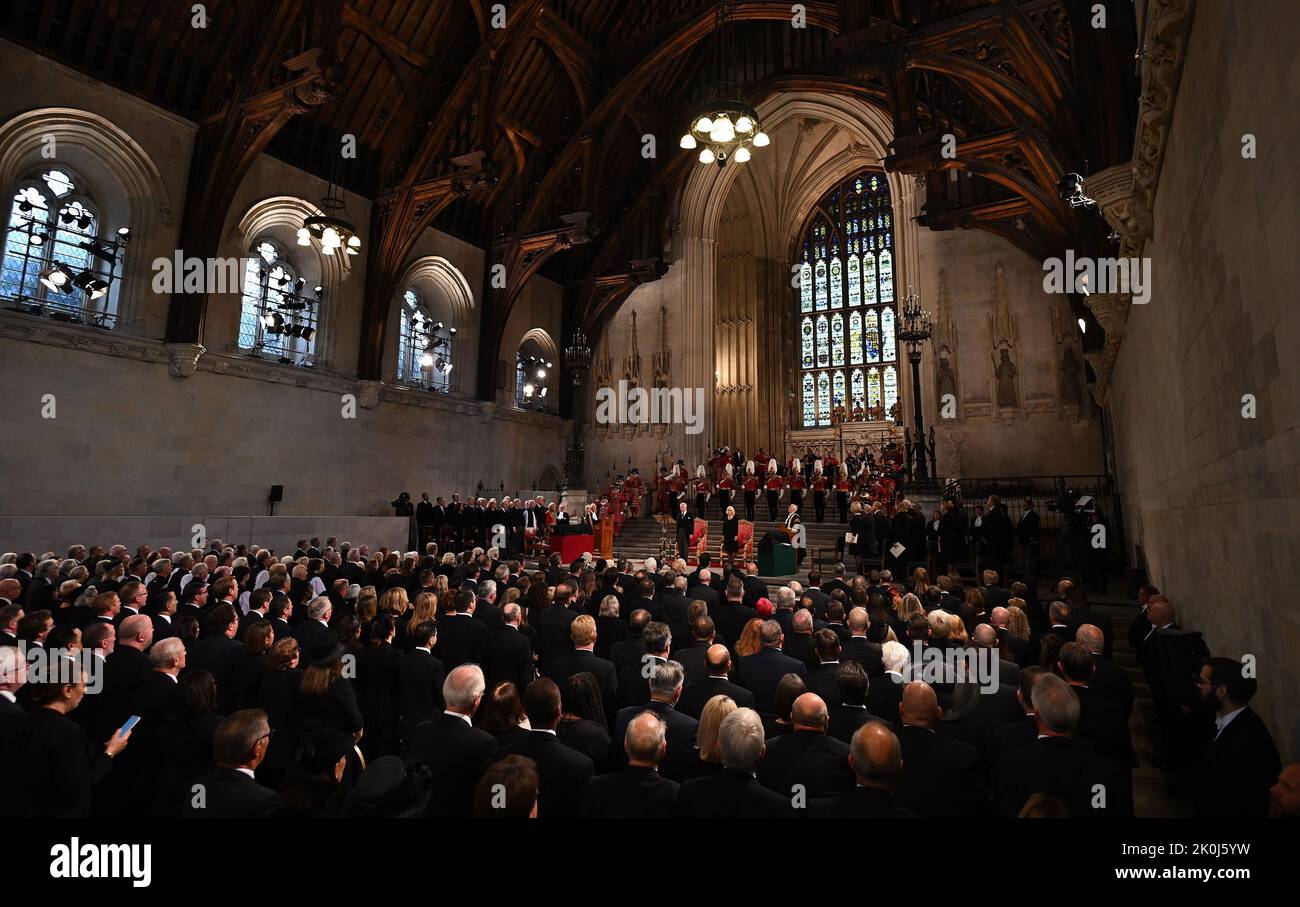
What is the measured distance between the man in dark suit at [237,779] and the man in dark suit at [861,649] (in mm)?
3437

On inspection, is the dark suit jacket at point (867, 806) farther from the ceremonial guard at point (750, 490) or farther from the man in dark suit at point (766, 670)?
the ceremonial guard at point (750, 490)

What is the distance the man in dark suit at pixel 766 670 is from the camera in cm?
388

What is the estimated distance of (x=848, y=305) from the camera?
24.7m

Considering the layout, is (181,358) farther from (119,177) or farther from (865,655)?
(865,655)

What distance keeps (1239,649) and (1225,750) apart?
150 centimetres

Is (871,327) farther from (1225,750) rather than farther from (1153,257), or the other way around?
(1225,750)

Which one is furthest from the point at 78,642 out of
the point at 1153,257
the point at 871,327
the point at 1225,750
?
the point at 871,327

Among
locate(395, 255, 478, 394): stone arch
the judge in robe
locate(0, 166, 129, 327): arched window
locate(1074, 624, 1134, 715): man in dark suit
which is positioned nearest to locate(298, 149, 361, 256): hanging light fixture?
locate(0, 166, 129, 327): arched window

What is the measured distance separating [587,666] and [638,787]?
172 cm

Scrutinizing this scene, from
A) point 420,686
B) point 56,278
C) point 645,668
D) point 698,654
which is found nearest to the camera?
point 420,686

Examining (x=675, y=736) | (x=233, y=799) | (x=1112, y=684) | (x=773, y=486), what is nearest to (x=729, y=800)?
(x=675, y=736)

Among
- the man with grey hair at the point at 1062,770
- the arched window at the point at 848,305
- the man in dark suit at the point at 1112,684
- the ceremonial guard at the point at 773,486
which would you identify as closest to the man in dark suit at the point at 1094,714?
the man in dark suit at the point at 1112,684

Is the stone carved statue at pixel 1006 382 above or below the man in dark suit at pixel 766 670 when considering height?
above

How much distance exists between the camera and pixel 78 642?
3.33 meters
